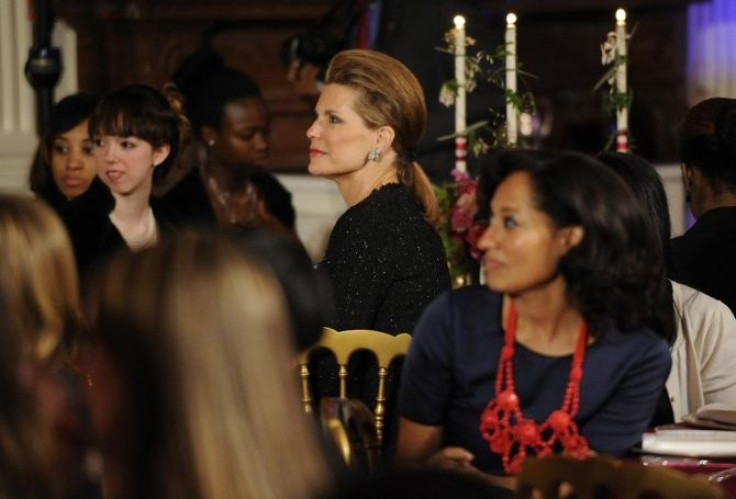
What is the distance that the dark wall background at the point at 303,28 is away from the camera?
267 inches

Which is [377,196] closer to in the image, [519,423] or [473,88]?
[473,88]

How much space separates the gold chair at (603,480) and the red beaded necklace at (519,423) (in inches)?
22.7

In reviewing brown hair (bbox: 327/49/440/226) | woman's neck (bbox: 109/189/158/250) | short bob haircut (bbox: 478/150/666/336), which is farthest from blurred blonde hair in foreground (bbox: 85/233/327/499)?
woman's neck (bbox: 109/189/158/250)

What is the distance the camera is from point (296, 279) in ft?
5.96

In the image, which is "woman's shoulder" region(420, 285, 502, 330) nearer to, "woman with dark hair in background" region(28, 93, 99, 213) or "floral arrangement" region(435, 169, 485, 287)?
"floral arrangement" region(435, 169, 485, 287)

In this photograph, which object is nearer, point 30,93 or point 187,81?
point 187,81

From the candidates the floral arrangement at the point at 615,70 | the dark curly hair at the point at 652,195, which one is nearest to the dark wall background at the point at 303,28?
the floral arrangement at the point at 615,70

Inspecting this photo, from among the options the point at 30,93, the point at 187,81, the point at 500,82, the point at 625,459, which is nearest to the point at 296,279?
the point at 625,459

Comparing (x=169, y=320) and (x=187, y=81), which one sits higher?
(x=187, y=81)

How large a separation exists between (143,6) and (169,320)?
18.4 ft

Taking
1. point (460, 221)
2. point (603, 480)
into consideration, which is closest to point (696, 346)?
point (460, 221)

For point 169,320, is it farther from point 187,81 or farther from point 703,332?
point 187,81

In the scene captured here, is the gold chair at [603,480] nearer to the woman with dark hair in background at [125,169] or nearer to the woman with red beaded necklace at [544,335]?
the woman with red beaded necklace at [544,335]

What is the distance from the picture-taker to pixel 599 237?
8.11ft
